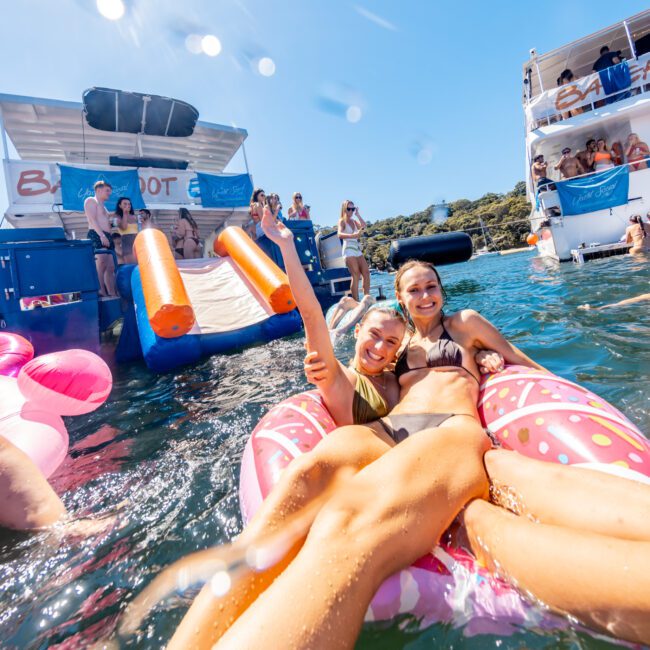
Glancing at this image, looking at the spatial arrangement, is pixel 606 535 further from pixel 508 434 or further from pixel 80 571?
pixel 80 571

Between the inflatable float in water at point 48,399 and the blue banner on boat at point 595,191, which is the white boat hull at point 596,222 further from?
the inflatable float in water at point 48,399

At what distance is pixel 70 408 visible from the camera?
219 cm

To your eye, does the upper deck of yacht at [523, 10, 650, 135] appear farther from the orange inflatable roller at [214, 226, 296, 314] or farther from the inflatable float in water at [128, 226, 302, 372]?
the inflatable float in water at [128, 226, 302, 372]

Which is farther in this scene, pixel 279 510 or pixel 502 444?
pixel 502 444

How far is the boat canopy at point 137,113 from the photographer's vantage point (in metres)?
8.41

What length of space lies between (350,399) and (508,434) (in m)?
0.71

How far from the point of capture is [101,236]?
5559 mm

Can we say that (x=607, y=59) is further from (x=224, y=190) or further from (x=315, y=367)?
(x=315, y=367)

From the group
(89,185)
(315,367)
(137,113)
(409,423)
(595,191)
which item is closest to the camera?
(409,423)

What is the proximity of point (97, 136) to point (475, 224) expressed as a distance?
33.8 meters

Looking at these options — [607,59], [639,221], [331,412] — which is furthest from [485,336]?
[607,59]

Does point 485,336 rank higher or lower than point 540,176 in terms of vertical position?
lower

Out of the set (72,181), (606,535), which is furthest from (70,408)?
(72,181)

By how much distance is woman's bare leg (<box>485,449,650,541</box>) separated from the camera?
0.96 m
